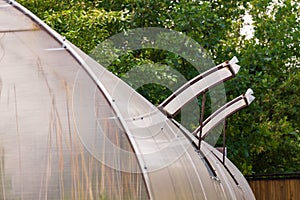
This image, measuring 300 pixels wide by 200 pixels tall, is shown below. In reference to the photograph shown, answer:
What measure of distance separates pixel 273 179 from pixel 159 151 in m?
9.28

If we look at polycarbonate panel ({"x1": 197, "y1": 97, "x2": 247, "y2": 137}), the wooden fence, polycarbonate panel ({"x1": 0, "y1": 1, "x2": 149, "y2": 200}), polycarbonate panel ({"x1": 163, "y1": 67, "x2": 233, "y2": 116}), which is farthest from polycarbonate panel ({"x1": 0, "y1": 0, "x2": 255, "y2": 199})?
the wooden fence

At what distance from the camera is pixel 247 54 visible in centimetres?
1420

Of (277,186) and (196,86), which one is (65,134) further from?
(277,186)

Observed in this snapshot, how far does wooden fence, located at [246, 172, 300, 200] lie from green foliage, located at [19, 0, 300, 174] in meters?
0.63

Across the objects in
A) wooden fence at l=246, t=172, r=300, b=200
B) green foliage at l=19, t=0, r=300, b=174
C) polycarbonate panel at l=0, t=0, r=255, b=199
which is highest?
polycarbonate panel at l=0, t=0, r=255, b=199

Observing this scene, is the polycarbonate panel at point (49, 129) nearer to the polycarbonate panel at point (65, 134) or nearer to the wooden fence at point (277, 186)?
the polycarbonate panel at point (65, 134)

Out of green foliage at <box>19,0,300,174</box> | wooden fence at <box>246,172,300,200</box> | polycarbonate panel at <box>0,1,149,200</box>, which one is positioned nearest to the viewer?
polycarbonate panel at <box>0,1,149,200</box>

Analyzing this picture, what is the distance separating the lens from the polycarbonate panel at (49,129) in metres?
3.53

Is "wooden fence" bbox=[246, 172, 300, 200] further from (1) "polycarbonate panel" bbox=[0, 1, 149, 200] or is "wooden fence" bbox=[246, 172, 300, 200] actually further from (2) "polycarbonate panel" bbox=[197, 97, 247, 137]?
Answer: (1) "polycarbonate panel" bbox=[0, 1, 149, 200]

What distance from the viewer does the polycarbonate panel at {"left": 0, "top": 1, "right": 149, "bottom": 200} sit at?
11.6 ft

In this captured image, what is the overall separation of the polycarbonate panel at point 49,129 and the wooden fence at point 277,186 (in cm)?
958

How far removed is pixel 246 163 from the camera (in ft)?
48.4

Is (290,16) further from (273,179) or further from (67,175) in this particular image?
(67,175)

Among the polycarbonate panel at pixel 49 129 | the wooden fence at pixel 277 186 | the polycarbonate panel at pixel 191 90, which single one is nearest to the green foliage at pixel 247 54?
the wooden fence at pixel 277 186
